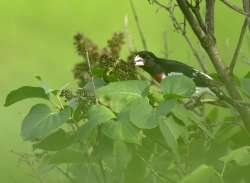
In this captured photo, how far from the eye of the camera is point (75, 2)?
4.71 m

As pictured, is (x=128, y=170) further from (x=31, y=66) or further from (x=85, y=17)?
(x=85, y=17)

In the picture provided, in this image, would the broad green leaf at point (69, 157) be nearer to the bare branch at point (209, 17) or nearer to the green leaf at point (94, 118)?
the green leaf at point (94, 118)

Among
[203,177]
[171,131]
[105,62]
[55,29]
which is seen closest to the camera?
[203,177]

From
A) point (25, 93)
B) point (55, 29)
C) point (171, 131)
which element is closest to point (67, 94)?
point (25, 93)

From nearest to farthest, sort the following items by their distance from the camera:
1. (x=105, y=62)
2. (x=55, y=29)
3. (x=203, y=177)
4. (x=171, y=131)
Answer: (x=203, y=177) < (x=171, y=131) < (x=105, y=62) < (x=55, y=29)

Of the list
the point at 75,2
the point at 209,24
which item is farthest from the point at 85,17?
the point at 209,24

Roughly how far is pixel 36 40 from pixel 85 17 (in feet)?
1.06

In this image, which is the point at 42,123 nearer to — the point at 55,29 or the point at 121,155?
the point at 121,155

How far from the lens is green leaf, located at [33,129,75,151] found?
0.85 meters

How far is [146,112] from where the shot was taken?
2.57 feet

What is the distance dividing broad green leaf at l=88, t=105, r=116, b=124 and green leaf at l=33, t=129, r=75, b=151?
52 mm

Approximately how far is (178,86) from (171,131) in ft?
0.21

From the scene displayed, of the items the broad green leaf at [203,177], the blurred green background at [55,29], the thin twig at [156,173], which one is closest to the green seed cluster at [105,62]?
the thin twig at [156,173]

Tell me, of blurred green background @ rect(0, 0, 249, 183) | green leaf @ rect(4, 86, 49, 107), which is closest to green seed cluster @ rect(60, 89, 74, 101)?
green leaf @ rect(4, 86, 49, 107)
